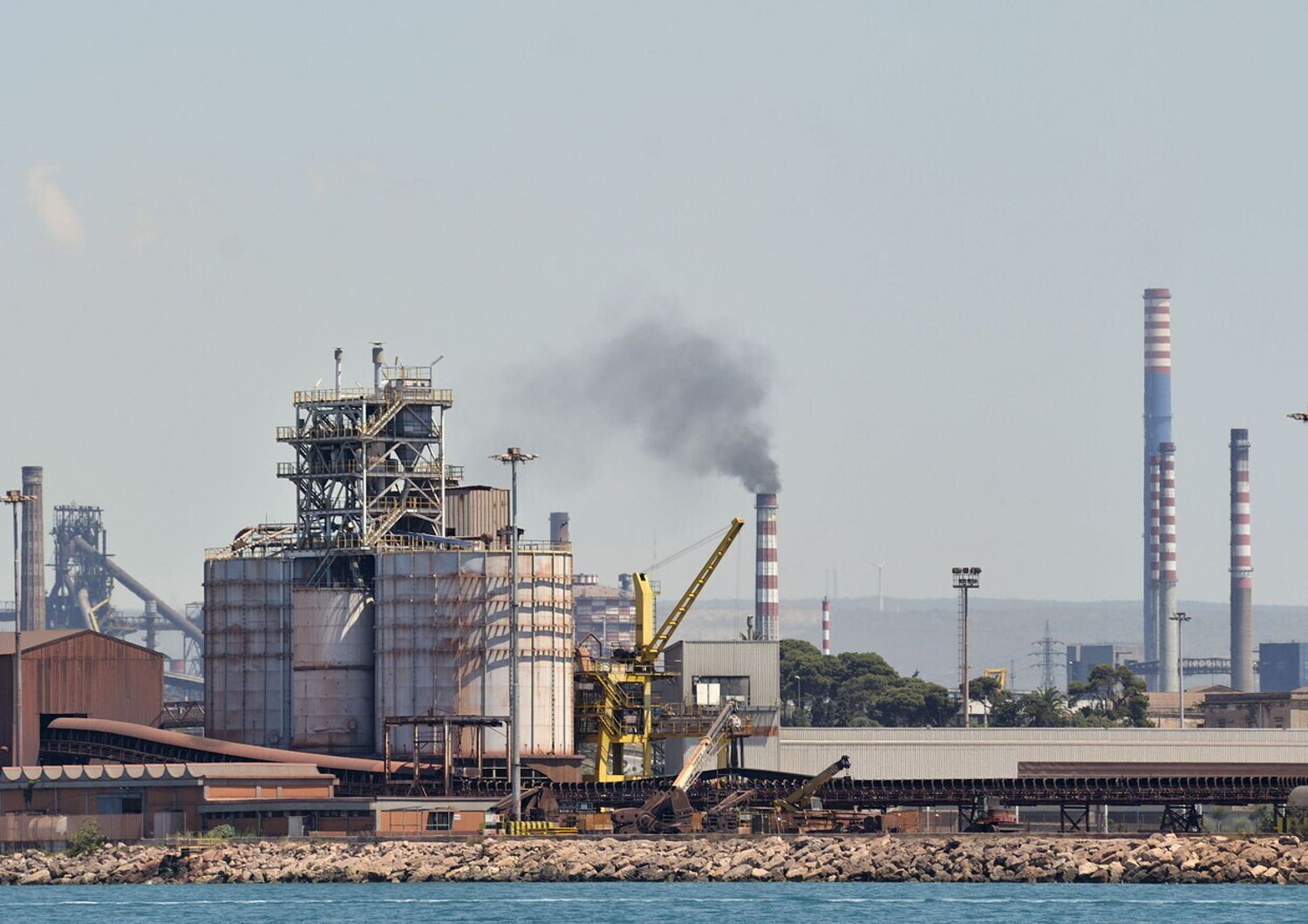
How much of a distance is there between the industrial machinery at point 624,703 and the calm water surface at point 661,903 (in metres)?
30.7

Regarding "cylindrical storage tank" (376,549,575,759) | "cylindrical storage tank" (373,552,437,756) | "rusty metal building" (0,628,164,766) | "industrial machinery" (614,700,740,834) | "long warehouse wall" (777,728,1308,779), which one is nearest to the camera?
"industrial machinery" (614,700,740,834)

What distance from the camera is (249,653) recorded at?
124 metres

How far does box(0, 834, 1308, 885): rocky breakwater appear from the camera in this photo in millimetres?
88562

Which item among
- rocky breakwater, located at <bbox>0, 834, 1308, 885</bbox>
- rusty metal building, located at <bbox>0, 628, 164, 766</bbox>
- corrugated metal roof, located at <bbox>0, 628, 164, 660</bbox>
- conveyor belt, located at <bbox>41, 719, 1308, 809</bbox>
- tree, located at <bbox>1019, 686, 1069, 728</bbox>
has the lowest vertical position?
tree, located at <bbox>1019, 686, 1069, 728</bbox>

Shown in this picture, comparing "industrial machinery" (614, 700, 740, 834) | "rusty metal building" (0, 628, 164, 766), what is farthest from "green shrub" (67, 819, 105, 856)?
"industrial machinery" (614, 700, 740, 834)

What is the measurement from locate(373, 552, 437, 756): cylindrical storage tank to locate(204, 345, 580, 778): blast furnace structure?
77mm

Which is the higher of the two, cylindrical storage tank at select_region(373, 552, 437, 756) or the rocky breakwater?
cylindrical storage tank at select_region(373, 552, 437, 756)

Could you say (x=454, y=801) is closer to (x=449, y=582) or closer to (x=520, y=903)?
(x=449, y=582)

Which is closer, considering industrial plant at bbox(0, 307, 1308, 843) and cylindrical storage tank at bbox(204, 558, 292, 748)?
industrial plant at bbox(0, 307, 1308, 843)

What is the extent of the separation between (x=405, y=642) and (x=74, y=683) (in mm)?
15833

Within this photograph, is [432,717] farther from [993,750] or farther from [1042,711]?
[1042,711]

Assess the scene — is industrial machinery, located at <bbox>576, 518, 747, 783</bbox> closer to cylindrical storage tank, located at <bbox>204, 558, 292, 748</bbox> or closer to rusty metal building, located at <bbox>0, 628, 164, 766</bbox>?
cylindrical storage tank, located at <bbox>204, 558, 292, 748</bbox>

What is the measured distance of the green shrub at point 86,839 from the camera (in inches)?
3947

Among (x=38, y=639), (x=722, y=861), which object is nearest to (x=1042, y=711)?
(x=38, y=639)
